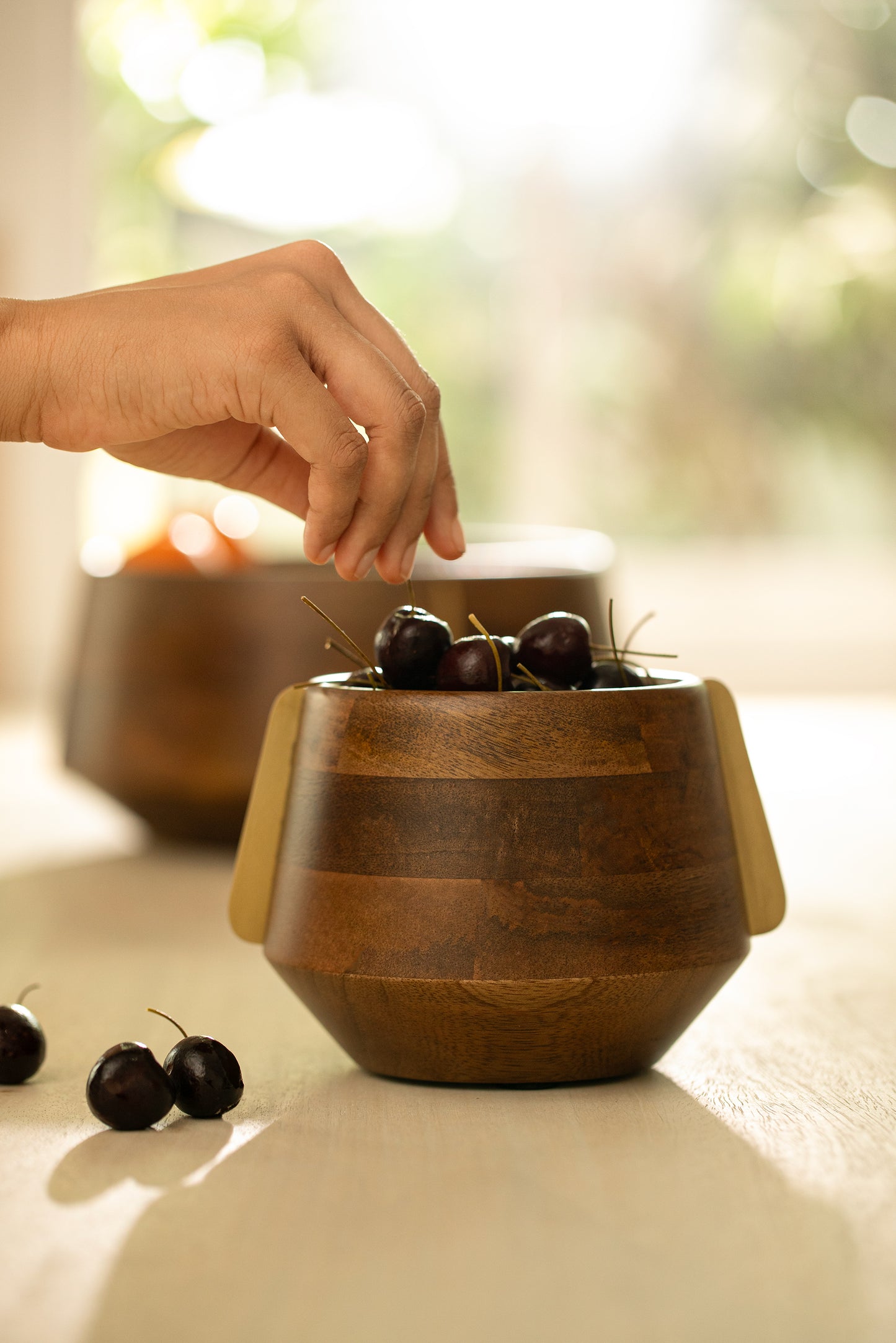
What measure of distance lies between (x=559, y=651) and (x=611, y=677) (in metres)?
0.03

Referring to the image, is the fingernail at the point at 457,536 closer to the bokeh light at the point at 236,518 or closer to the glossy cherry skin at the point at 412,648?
the glossy cherry skin at the point at 412,648

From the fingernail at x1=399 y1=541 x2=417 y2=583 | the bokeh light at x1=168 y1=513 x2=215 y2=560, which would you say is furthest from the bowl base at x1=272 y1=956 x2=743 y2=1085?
the bokeh light at x1=168 y1=513 x2=215 y2=560

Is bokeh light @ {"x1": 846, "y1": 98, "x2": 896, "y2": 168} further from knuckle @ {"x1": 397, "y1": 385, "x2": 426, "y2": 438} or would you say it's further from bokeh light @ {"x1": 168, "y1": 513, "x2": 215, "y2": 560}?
knuckle @ {"x1": 397, "y1": 385, "x2": 426, "y2": 438}

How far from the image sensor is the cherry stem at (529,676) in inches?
25.6

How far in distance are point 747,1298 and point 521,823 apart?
0.22m

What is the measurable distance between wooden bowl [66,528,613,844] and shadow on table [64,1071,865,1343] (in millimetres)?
697

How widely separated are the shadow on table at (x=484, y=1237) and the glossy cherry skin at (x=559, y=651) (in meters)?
0.20

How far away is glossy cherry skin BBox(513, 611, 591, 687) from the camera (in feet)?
2.20

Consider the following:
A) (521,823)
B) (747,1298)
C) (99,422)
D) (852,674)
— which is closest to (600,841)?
(521,823)

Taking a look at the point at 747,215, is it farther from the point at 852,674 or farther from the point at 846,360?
the point at 852,674

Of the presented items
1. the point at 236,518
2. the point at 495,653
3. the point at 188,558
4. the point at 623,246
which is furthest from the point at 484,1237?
A: the point at 623,246

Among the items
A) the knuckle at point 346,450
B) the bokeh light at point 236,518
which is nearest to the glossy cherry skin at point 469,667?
the knuckle at point 346,450

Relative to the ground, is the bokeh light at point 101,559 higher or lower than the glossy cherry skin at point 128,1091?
higher

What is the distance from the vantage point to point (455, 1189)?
1.73 ft
